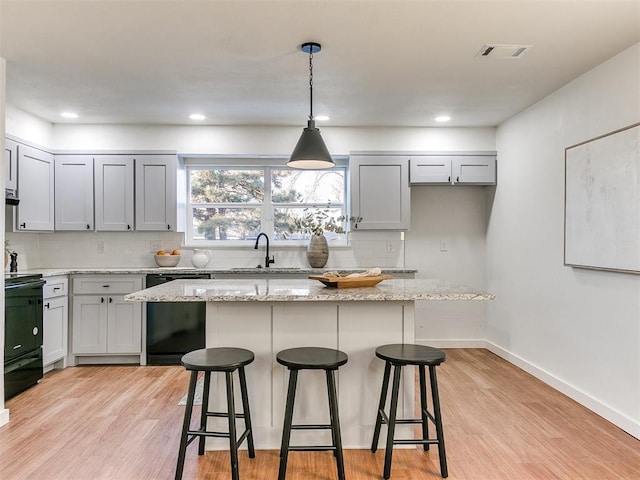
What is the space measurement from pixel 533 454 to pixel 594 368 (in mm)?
1039

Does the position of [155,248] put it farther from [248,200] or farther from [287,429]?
[287,429]

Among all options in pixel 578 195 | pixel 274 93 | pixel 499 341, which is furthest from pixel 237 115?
pixel 499 341

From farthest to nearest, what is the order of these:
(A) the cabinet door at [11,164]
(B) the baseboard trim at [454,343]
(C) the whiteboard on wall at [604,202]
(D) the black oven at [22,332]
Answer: (B) the baseboard trim at [454,343]
(A) the cabinet door at [11,164]
(D) the black oven at [22,332]
(C) the whiteboard on wall at [604,202]

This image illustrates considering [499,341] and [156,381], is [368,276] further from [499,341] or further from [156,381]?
[499,341]

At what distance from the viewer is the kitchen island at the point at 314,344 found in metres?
2.57

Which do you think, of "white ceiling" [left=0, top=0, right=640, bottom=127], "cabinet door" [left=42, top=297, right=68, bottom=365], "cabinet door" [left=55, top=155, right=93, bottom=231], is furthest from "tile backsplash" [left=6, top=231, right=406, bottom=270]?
"white ceiling" [left=0, top=0, right=640, bottom=127]

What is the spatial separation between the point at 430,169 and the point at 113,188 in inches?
135

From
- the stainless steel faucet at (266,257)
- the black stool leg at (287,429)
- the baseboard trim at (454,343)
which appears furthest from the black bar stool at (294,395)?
the baseboard trim at (454,343)

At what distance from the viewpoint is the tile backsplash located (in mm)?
4824

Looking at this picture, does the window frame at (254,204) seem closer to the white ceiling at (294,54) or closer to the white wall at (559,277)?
the white ceiling at (294,54)

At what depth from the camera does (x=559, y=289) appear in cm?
359

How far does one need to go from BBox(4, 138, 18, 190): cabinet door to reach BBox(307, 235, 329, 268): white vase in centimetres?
283

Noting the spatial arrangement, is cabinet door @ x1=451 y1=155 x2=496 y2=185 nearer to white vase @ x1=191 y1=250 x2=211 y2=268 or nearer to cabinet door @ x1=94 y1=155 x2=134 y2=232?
white vase @ x1=191 y1=250 x2=211 y2=268

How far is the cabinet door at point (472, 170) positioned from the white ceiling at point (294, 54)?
2.05ft
